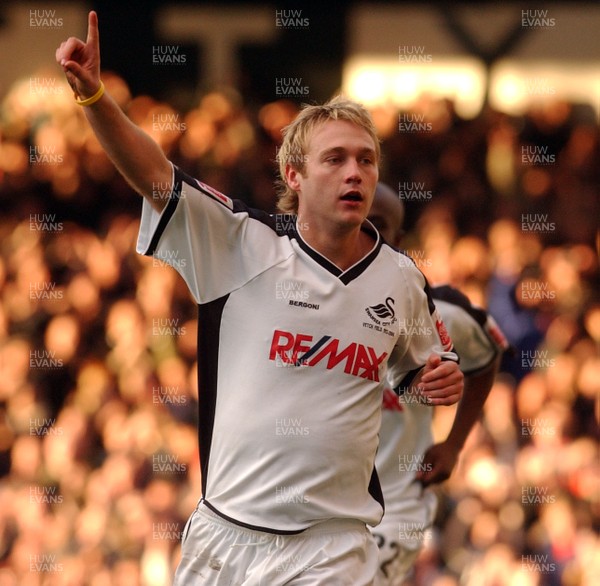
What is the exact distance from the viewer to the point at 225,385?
3635 millimetres

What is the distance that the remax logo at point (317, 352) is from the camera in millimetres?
3566

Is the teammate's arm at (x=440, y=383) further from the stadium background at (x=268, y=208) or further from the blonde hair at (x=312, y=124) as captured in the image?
the stadium background at (x=268, y=208)

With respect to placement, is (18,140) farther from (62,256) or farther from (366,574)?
(366,574)

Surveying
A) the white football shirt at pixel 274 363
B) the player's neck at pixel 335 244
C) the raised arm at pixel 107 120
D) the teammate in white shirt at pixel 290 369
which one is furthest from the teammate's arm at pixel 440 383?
the raised arm at pixel 107 120

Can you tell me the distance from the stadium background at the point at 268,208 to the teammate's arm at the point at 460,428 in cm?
313

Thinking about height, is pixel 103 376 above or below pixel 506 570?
above

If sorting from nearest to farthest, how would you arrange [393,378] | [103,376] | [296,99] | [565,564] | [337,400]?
[337,400] → [393,378] → [565,564] → [103,376] → [296,99]

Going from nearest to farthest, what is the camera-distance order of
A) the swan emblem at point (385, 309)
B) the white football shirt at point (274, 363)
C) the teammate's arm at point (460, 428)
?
the white football shirt at point (274, 363)
the swan emblem at point (385, 309)
the teammate's arm at point (460, 428)

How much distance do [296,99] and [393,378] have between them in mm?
5750

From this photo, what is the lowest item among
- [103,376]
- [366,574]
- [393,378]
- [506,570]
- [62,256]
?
[506,570]

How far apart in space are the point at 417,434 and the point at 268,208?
372 centimetres

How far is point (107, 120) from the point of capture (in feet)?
10.6

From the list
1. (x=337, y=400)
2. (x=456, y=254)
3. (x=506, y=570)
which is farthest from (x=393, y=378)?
(x=456, y=254)

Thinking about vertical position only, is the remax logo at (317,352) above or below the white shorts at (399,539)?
above
